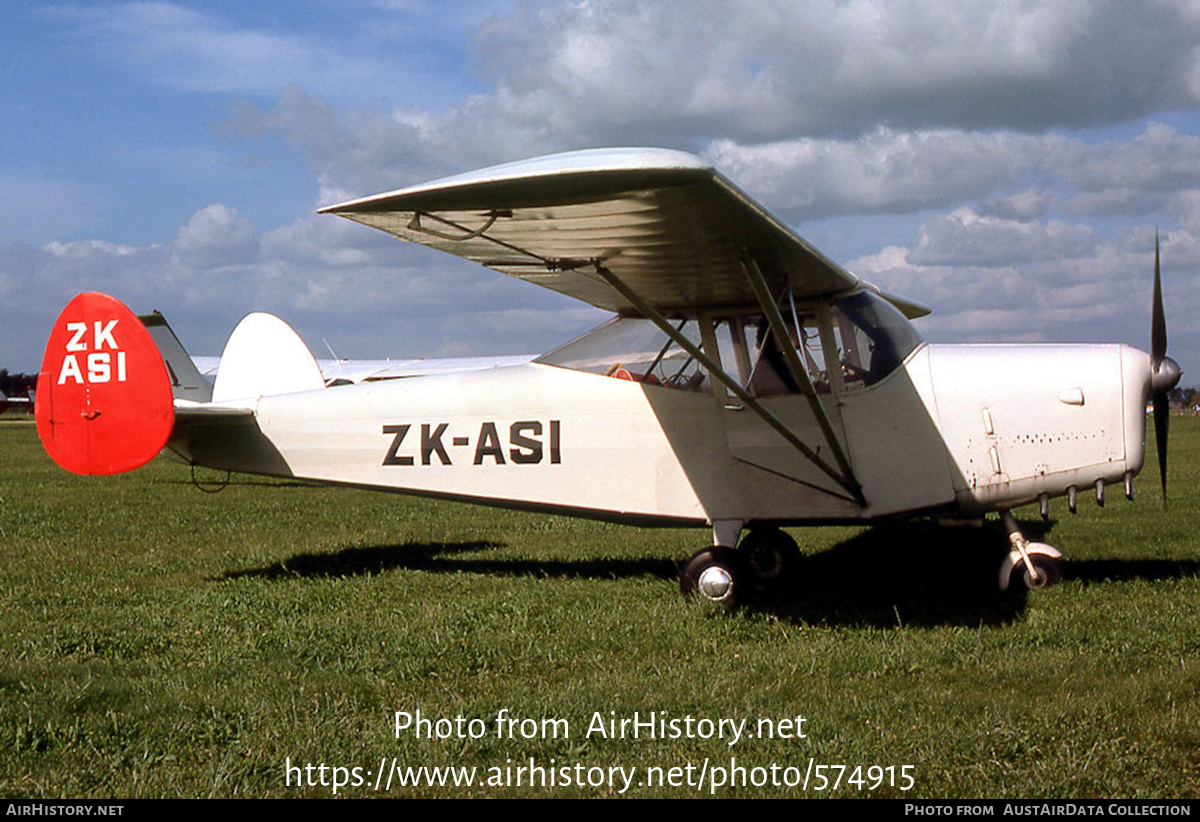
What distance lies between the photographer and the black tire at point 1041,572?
6.34 meters

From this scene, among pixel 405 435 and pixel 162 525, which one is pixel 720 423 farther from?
pixel 162 525

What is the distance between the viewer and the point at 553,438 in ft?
22.9

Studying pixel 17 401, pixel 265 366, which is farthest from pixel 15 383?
pixel 265 366

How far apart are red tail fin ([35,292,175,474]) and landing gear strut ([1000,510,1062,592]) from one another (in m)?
5.56

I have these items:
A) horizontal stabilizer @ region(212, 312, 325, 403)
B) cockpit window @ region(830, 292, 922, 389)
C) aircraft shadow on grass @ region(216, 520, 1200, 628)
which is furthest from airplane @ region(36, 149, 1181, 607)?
horizontal stabilizer @ region(212, 312, 325, 403)

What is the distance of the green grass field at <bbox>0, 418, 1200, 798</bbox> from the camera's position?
3.53m

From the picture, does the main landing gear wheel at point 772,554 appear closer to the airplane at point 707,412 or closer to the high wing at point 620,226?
the airplane at point 707,412

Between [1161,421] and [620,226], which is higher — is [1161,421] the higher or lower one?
the lower one

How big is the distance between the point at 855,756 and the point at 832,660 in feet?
4.18

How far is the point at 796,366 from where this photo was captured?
5684 mm

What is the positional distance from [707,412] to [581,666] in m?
2.31

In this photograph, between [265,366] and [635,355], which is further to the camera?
[265,366]

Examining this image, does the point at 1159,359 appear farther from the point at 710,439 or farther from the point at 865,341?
the point at 710,439
